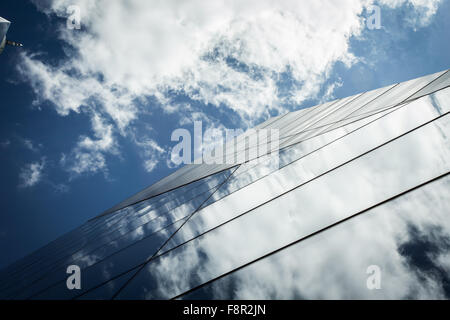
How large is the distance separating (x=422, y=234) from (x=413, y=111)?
4.88 meters

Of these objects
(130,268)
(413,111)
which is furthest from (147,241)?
(413,111)

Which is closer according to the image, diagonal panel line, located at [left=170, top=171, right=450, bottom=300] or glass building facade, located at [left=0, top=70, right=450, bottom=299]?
glass building facade, located at [left=0, top=70, right=450, bottom=299]

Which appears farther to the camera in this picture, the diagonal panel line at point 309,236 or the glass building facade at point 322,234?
the diagonal panel line at point 309,236

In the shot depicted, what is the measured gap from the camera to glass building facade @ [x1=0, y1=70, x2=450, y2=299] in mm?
2701

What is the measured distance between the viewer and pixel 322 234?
11.8 feet

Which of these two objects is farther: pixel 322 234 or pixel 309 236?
Result: pixel 309 236

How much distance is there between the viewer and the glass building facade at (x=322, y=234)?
2701 mm
